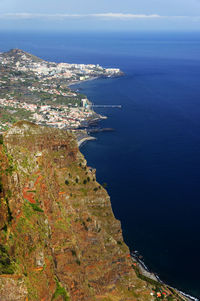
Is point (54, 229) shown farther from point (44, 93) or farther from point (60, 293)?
point (44, 93)

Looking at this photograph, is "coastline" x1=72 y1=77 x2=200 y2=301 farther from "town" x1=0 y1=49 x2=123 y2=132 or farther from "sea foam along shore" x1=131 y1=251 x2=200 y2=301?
"town" x1=0 y1=49 x2=123 y2=132

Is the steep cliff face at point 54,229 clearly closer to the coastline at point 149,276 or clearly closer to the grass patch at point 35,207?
the grass patch at point 35,207

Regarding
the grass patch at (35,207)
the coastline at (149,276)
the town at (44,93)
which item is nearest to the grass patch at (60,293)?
the grass patch at (35,207)

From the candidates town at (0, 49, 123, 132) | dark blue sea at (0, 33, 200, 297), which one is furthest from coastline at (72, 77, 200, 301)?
town at (0, 49, 123, 132)

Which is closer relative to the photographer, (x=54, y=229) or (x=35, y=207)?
(x=35, y=207)

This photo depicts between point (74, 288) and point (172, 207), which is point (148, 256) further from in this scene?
point (74, 288)

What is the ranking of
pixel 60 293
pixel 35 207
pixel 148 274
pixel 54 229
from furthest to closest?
pixel 148 274
pixel 54 229
pixel 35 207
pixel 60 293

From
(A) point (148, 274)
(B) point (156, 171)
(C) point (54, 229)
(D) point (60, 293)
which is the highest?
(C) point (54, 229)

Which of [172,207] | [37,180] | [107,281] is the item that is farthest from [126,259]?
[172,207]

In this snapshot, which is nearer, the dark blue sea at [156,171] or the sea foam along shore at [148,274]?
the sea foam along shore at [148,274]

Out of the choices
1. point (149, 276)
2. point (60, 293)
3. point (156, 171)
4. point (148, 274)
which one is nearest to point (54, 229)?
point (60, 293)
